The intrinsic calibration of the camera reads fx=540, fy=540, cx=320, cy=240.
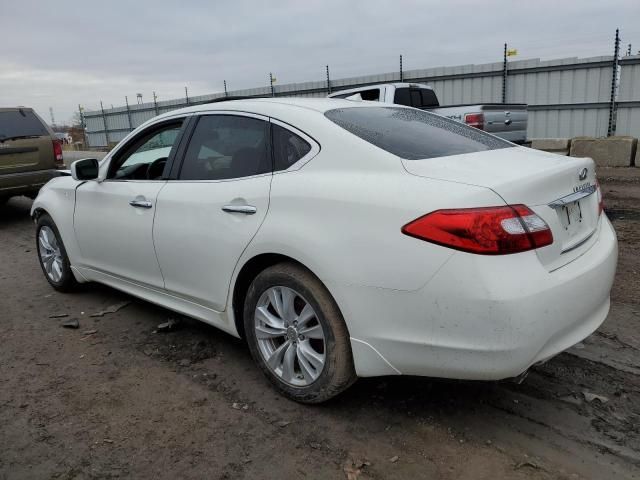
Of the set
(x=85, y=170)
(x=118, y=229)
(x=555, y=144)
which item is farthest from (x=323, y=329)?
(x=555, y=144)

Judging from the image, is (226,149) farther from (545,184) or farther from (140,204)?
(545,184)

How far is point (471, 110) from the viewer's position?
9031 mm

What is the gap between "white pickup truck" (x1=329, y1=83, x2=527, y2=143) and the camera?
9.03m

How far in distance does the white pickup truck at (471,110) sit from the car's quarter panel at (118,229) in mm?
5670

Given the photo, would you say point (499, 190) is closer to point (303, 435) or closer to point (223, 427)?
point (303, 435)

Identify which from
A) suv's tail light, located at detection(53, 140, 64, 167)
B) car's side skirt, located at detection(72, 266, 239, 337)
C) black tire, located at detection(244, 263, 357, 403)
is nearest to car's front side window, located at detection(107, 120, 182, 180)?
car's side skirt, located at detection(72, 266, 239, 337)

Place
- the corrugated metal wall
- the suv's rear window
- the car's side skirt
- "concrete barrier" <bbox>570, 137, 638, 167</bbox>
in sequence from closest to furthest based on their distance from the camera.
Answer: the car's side skirt, the suv's rear window, "concrete barrier" <bbox>570, 137, 638, 167</bbox>, the corrugated metal wall

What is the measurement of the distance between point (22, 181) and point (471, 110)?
737cm

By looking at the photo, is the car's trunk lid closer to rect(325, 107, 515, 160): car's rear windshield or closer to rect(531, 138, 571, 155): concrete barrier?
rect(325, 107, 515, 160): car's rear windshield

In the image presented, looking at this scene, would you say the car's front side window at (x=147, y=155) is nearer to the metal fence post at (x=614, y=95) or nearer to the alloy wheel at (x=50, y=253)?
the alloy wheel at (x=50, y=253)

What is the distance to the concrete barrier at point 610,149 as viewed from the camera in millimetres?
10945

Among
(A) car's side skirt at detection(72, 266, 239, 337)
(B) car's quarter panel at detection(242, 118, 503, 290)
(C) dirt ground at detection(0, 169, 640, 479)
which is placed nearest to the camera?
(B) car's quarter panel at detection(242, 118, 503, 290)

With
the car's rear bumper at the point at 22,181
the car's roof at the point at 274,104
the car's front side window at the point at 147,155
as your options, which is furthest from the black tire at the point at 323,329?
the car's rear bumper at the point at 22,181

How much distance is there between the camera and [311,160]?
2854 millimetres
